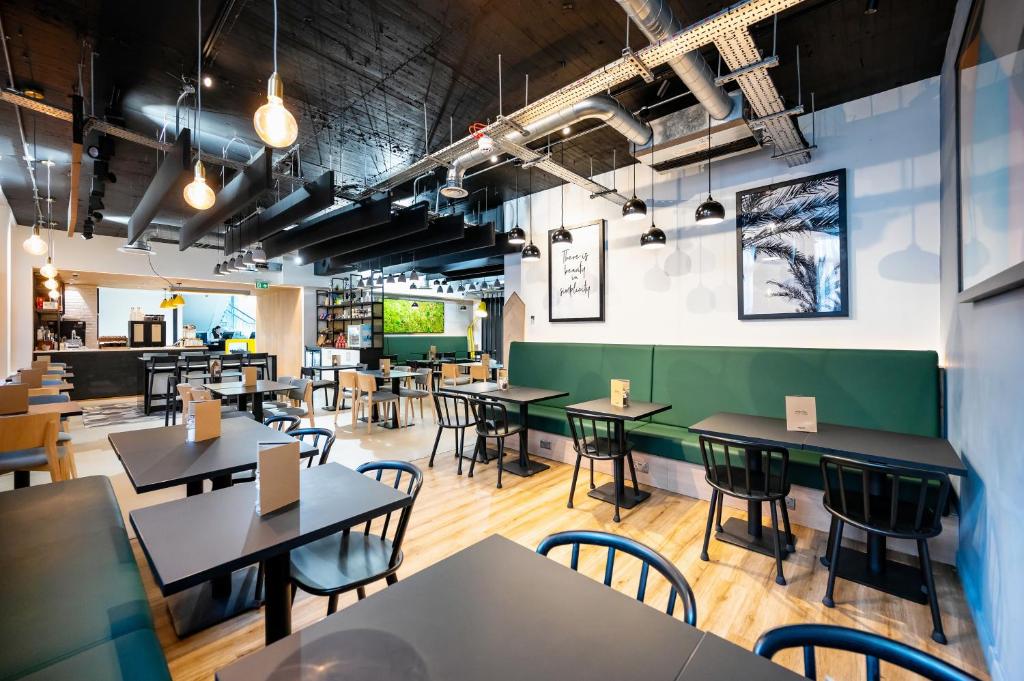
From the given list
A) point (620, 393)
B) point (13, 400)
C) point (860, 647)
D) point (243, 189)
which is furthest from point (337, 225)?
point (860, 647)

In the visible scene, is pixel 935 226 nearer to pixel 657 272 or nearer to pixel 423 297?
pixel 657 272

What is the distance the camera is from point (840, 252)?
373 cm

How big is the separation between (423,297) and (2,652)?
13679 mm

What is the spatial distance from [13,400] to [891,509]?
640cm

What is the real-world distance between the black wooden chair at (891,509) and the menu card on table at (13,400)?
612 centimetres

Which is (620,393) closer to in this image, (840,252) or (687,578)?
(687,578)

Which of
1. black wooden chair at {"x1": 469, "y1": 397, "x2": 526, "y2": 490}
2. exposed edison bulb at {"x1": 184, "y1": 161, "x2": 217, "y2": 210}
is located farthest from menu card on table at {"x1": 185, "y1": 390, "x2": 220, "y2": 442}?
black wooden chair at {"x1": 469, "y1": 397, "x2": 526, "y2": 490}

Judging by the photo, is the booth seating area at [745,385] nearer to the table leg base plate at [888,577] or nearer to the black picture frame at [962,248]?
the table leg base plate at [888,577]

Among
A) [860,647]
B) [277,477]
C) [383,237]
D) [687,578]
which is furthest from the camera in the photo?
[383,237]

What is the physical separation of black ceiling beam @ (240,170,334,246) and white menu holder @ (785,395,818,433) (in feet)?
15.0

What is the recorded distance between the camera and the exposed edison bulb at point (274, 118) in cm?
213

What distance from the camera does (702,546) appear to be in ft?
9.81

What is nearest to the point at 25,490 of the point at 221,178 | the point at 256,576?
the point at 256,576

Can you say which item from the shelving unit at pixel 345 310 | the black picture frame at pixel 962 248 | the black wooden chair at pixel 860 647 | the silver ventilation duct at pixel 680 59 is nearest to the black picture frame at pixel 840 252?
the black picture frame at pixel 962 248
